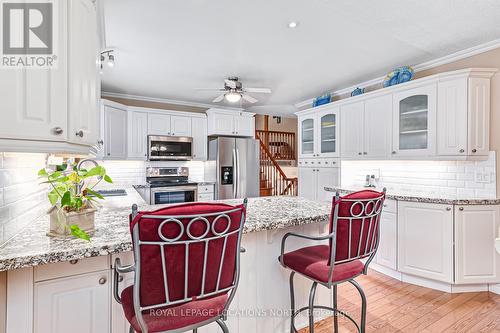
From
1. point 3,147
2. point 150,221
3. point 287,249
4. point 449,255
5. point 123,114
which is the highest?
point 123,114

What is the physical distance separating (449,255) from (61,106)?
3378 millimetres

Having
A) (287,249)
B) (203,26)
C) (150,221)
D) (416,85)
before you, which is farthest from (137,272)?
(416,85)

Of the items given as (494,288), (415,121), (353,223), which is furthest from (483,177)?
(353,223)

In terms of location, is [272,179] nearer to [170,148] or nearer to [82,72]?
[170,148]

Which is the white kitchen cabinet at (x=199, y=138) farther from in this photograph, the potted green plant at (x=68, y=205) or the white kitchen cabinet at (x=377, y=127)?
the potted green plant at (x=68, y=205)

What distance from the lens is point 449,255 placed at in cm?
259

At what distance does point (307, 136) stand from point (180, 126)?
7.96ft

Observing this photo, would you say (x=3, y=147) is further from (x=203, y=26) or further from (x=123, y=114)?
(x=123, y=114)

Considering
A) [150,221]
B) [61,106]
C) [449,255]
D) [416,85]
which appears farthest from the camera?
[416,85]

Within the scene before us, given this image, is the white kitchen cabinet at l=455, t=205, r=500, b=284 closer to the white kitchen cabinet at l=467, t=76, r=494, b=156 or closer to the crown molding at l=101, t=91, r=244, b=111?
the white kitchen cabinet at l=467, t=76, r=494, b=156

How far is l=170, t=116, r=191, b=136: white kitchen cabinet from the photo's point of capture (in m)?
4.92

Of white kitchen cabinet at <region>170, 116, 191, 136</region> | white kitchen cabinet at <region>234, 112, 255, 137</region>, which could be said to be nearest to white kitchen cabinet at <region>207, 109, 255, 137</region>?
white kitchen cabinet at <region>234, 112, 255, 137</region>

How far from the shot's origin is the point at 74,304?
1140 mm

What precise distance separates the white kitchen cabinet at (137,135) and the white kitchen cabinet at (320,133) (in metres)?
2.89
